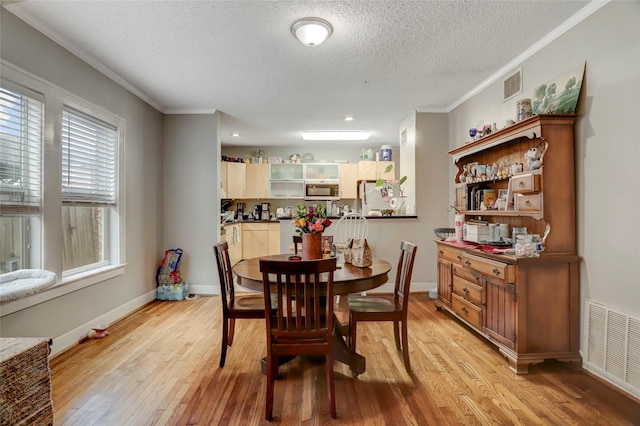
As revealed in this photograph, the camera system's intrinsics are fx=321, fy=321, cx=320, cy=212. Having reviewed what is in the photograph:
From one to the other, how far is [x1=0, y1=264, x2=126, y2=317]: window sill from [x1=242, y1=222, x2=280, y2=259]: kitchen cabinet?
3.12m

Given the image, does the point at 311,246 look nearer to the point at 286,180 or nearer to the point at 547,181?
the point at 547,181

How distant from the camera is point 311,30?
2400 mm

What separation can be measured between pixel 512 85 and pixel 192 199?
159 inches

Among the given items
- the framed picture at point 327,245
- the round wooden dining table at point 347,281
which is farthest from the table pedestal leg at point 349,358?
the framed picture at point 327,245

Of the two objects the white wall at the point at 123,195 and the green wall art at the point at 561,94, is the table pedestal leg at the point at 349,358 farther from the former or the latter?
the green wall art at the point at 561,94

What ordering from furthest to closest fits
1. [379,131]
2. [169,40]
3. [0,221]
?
[379,131], [169,40], [0,221]

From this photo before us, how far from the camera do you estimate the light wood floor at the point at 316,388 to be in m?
1.83

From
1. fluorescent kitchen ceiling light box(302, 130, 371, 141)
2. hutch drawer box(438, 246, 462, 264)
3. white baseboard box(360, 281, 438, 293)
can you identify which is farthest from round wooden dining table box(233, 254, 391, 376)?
fluorescent kitchen ceiling light box(302, 130, 371, 141)

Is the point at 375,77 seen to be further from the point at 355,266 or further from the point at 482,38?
the point at 355,266

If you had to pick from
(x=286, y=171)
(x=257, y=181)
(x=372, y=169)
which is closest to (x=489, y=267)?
(x=372, y=169)

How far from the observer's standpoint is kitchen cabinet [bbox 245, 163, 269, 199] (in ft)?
22.2

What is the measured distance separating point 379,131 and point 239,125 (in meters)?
2.44

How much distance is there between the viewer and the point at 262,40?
265cm

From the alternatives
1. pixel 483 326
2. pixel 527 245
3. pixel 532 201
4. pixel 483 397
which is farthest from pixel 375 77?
pixel 483 397
